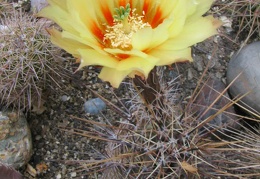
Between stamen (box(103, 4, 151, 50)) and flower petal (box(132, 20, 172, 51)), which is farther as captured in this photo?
stamen (box(103, 4, 151, 50))

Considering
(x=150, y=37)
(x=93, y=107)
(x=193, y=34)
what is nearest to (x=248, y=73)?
(x=93, y=107)

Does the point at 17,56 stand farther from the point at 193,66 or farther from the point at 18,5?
the point at 193,66

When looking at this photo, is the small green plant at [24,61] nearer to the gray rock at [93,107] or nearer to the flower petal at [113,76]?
the gray rock at [93,107]

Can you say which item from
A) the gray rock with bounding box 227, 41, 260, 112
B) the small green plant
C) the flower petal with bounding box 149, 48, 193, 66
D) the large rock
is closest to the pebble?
the small green plant

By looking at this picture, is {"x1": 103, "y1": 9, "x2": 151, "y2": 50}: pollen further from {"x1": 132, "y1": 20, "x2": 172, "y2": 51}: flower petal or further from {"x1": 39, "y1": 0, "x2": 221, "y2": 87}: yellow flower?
{"x1": 132, "y1": 20, "x2": 172, "y2": 51}: flower petal

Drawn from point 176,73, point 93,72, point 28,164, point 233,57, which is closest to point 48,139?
point 28,164

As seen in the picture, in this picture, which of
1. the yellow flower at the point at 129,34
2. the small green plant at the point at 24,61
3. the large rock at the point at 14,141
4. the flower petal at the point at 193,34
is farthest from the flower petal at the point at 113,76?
the large rock at the point at 14,141
